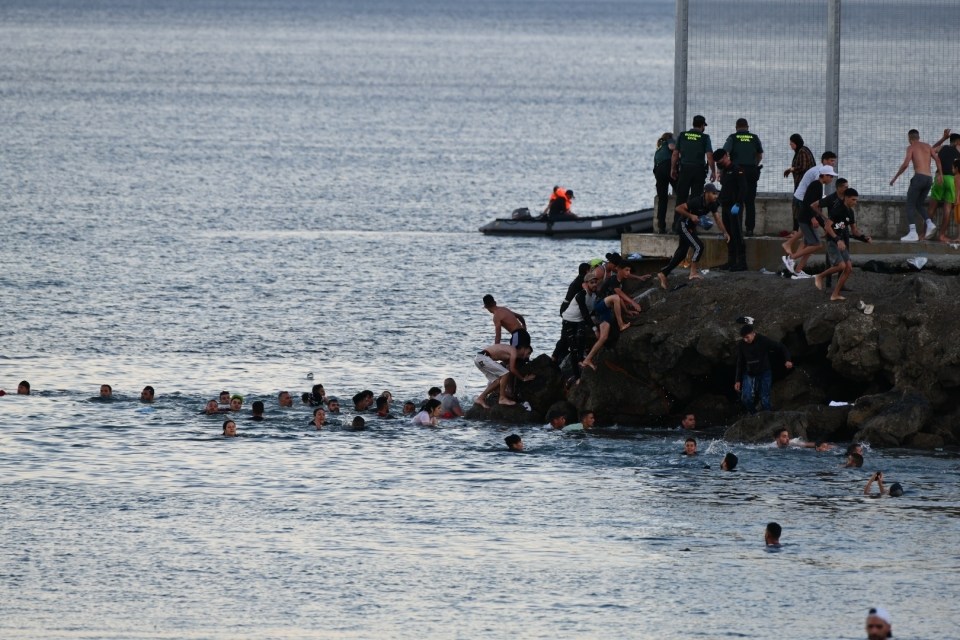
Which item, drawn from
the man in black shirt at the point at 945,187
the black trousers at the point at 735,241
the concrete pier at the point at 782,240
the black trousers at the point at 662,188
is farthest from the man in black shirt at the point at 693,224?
the man in black shirt at the point at 945,187

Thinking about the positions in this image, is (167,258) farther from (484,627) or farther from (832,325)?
(484,627)

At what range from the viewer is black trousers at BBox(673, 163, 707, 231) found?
34.3 m

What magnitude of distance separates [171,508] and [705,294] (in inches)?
426

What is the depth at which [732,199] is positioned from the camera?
108ft

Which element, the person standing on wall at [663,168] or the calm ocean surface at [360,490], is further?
the person standing on wall at [663,168]

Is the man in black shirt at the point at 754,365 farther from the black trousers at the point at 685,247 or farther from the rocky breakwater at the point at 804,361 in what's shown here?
the black trousers at the point at 685,247

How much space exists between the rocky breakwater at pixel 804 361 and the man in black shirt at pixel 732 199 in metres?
0.58

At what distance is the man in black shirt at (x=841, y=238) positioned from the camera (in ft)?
99.9

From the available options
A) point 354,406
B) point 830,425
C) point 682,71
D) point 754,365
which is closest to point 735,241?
point 754,365

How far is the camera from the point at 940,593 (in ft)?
79.2

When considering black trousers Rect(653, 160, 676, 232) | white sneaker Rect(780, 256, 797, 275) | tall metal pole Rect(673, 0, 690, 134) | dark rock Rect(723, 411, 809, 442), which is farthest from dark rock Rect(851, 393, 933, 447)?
tall metal pole Rect(673, 0, 690, 134)

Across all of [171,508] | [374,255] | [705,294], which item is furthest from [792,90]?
[374,255]

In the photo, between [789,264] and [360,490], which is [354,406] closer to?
[360,490]

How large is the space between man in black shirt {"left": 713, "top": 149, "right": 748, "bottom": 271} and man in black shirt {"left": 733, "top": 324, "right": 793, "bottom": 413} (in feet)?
9.01
